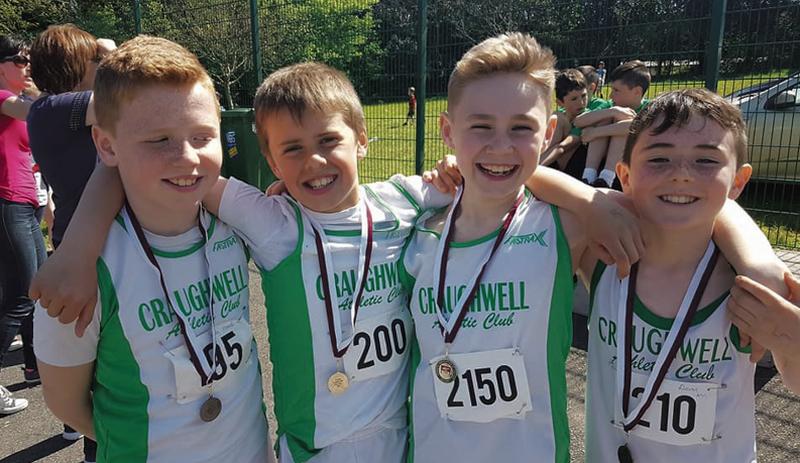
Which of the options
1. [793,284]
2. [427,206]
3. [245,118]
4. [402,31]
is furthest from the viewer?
[245,118]

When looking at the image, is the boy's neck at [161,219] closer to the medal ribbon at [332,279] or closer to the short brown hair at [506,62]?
the medal ribbon at [332,279]

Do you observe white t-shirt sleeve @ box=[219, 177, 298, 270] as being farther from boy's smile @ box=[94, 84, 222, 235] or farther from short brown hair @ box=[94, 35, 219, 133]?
short brown hair @ box=[94, 35, 219, 133]

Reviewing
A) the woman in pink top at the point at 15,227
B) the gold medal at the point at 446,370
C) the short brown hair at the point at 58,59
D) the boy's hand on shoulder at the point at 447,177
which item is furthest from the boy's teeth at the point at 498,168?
the woman in pink top at the point at 15,227

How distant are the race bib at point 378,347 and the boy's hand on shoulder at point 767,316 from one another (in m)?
1.01

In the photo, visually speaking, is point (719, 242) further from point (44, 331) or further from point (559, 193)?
point (44, 331)

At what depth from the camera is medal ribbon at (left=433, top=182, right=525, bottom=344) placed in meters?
1.82

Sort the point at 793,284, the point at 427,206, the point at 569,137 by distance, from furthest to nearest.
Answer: the point at 569,137, the point at 427,206, the point at 793,284

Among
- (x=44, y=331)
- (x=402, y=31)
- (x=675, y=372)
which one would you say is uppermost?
(x=402, y=31)

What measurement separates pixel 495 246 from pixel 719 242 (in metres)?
0.67

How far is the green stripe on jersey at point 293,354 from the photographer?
185cm

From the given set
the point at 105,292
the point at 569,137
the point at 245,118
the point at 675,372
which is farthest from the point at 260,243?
the point at 245,118

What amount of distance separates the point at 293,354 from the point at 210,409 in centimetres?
30

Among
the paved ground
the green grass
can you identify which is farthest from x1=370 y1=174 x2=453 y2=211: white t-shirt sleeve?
the green grass

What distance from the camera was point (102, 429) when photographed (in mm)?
1753
